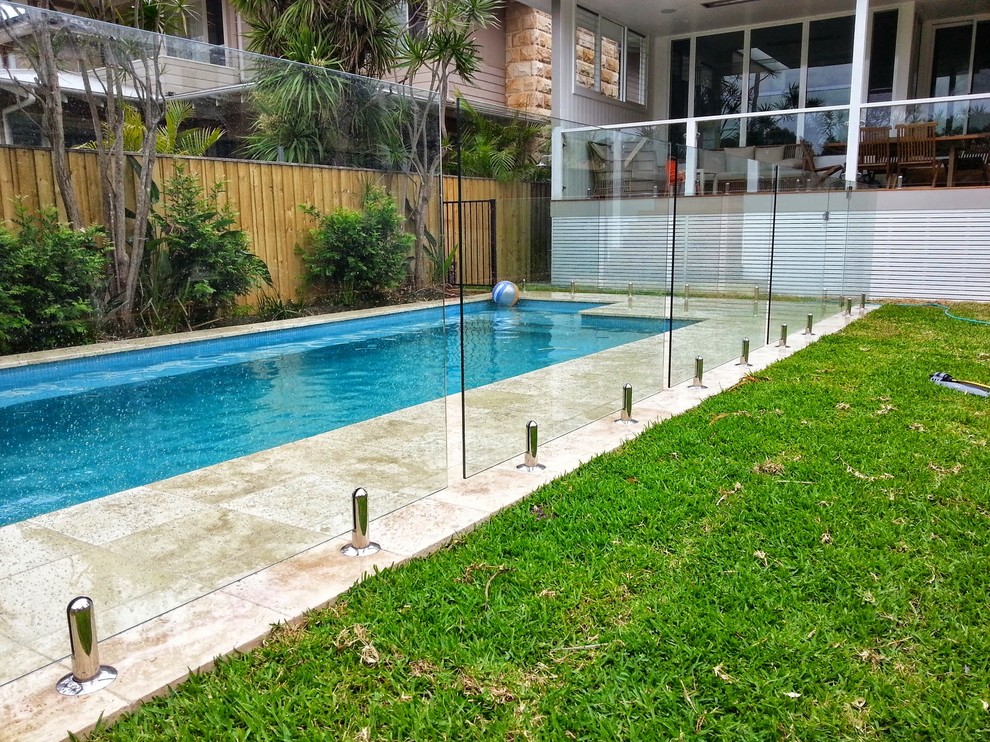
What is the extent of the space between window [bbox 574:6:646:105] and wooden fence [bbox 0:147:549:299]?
38.2 feet

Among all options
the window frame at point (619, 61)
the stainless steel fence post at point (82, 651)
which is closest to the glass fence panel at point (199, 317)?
the stainless steel fence post at point (82, 651)

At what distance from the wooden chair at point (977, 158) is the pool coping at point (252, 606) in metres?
9.31

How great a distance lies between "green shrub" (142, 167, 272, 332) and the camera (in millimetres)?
2877

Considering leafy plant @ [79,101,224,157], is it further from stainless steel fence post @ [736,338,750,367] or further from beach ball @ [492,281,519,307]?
stainless steel fence post @ [736,338,750,367]

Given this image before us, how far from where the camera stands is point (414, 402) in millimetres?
3477

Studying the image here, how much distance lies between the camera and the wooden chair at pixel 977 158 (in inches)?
416

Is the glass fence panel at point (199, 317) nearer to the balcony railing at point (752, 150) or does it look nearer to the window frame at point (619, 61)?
the balcony railing at point (752, 150)

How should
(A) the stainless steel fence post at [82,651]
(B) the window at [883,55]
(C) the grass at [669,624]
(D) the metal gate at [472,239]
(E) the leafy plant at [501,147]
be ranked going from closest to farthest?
(C) the grass at [669,624] → (A) the stainless steel fence post at [82,651] → (D) the metal gate at [472,239] → (E) the leafy plant at [501,147] → (B) the window at [883,55]

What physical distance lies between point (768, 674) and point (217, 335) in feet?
7.20

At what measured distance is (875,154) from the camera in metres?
11.5

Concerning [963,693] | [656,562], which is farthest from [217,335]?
[963,693]

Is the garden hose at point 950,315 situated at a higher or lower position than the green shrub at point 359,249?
lower

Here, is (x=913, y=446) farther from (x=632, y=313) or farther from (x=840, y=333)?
(x=840, y=333)

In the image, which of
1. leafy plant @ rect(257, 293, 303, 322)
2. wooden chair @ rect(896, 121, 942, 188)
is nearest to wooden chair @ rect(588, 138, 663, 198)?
leafy plant @ rect(257, 293, 303, 322)
